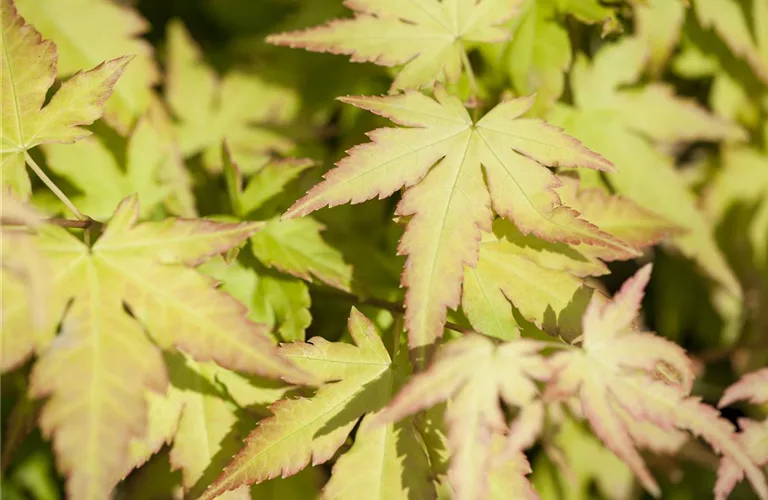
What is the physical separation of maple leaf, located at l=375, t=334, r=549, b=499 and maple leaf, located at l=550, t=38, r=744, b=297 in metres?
0.73

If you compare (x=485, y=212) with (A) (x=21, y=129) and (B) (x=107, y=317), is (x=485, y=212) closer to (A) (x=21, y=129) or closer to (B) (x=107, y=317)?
(B) (x=107, y=317)

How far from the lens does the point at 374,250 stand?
3.89 feet

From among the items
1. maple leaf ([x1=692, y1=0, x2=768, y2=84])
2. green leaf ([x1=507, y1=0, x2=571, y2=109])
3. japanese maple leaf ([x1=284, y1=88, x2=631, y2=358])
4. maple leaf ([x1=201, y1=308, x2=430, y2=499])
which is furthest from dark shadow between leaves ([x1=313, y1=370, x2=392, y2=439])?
maple leaf ([x1=692, y1=0, x2=768, y2=84])

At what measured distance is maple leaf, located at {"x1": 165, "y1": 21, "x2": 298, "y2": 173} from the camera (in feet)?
4.90

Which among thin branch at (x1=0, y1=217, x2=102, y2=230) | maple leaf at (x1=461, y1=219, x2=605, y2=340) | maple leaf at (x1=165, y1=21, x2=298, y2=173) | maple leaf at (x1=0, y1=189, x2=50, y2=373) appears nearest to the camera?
maple leaf at (x1=0, y1=189, x2=50, y2=373)

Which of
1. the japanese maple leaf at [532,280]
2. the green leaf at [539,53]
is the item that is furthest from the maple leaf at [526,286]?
the green leaf at [539,53]

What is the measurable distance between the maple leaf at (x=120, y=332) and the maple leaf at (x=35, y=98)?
0.52ft

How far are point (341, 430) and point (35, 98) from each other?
2.21 ft

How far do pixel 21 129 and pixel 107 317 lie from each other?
1.17 ft

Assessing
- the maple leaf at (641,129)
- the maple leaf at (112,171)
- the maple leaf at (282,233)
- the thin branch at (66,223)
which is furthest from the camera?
the maple leaf at (641,129)

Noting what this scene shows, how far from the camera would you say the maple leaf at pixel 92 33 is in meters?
1.26

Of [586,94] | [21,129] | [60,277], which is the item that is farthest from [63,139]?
[586,94]

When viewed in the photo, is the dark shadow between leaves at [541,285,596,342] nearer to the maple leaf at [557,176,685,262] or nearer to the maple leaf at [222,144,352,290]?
the maple leaf at [557,176,685,262]

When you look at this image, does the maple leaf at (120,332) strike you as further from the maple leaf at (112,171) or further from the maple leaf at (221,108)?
the maple leaf at (221,108)
